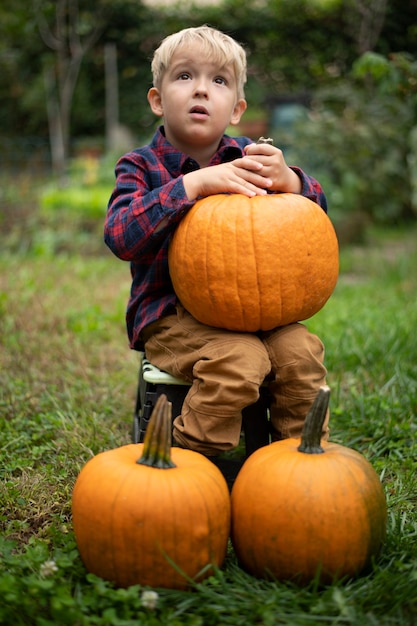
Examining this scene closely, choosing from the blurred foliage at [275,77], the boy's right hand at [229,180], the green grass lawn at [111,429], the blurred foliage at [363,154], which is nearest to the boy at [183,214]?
the boy's right hand at [229,180]

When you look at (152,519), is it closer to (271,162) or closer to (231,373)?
(231,373)

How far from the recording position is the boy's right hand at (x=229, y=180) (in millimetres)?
2090

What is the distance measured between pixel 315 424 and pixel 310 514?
0.22 meters

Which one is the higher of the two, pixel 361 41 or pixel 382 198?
pixel 361 41

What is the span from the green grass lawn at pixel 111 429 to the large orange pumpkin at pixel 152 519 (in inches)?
2.3

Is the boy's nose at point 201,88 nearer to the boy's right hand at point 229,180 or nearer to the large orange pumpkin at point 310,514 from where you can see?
the boy's right hand at point 229,180

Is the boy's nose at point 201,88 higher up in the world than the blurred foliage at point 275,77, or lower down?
lower down

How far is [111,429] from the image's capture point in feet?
9.12

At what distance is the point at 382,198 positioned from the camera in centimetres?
853

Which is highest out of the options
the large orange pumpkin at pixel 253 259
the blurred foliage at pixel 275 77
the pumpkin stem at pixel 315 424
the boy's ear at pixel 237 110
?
the blurred foliage at pixel 275 77

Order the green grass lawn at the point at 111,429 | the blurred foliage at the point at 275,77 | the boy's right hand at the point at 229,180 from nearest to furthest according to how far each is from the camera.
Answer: the green grass lawn at the point at 111,429
the boy's right hand at the point at 229,180
the blurred foliage at the point at 275,77

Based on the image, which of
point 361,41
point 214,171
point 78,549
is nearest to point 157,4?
point 361,41

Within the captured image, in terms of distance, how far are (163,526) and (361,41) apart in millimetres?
10048

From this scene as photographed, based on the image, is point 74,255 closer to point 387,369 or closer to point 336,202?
point 336,202
